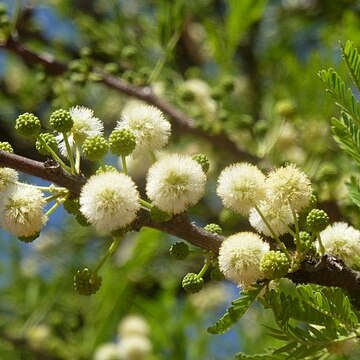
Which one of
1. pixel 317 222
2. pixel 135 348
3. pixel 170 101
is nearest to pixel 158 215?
pixel 317 222

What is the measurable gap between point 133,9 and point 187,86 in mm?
957

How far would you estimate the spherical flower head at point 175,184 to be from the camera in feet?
4.47

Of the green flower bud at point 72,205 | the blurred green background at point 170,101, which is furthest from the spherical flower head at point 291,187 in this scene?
the blurred green background at point 170,101

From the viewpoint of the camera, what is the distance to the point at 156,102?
268 cm

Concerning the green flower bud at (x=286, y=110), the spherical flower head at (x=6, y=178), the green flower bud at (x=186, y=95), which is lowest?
the green flower bud at (x=186, y=95)

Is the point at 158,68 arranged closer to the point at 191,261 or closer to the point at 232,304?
the point at 191,261

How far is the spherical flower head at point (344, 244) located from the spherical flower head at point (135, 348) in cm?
180

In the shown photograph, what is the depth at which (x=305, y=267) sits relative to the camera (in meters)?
1.38

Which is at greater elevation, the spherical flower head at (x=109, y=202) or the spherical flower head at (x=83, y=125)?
the spherical flower head at (x=109, y=202)

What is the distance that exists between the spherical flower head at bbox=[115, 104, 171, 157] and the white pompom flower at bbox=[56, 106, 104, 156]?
0.19ft

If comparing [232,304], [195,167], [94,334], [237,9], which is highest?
[195,167]

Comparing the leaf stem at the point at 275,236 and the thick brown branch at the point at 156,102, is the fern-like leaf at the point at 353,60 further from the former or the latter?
the thick brown branch at the point at 156,102

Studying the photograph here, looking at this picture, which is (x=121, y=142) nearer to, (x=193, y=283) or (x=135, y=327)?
(x=193, y=283)

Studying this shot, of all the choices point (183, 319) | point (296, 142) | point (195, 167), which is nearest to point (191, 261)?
point (183, 319)
